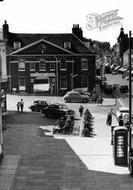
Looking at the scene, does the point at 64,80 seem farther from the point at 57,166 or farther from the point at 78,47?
→ the point at 57,166

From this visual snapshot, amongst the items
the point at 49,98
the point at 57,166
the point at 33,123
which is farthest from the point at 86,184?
the point at 49,98

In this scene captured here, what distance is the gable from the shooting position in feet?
190

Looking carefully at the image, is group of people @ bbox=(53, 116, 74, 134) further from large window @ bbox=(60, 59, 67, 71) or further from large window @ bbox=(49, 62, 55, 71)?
large window @ bbox=(60, 59, 67, 71)

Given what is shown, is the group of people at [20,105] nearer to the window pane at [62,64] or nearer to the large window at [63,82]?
the large window at [63,82]

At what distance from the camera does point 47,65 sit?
5838cm

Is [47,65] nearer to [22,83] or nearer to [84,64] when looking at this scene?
[22,83]

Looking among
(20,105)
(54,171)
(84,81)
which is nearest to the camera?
(54,171)

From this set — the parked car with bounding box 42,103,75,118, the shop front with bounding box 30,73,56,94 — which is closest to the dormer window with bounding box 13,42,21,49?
the shop front with bounding box 30,73,56,94

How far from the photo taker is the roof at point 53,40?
59250mm

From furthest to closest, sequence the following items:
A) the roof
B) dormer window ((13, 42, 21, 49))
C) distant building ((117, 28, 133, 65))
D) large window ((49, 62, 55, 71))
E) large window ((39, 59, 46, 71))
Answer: distant building ((117, 28, 133, 65))
the roof
dormer window ((13, 42, 21, 49))
large window ((49, 62, 55, 71))
large window ((39, 59, 46, 71))

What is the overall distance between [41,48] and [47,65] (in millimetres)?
2571

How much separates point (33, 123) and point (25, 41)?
2797cm

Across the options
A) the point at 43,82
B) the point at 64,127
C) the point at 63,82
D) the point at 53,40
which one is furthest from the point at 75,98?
the point at 64,127

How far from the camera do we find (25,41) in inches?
2354
